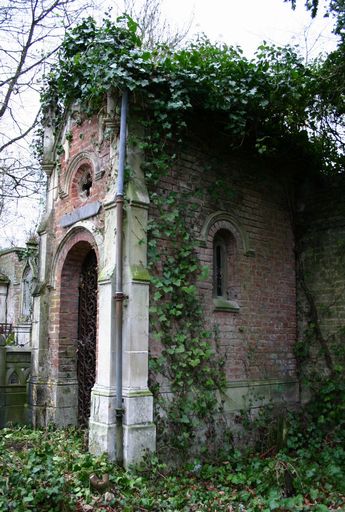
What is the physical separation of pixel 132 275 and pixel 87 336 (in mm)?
2310

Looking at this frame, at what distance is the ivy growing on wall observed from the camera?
24.0 feet

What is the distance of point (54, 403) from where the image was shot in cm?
856

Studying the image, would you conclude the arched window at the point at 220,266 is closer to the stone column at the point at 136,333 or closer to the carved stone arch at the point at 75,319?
the stone column at the point at 136,333

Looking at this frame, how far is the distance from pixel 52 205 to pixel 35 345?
8.42 feet

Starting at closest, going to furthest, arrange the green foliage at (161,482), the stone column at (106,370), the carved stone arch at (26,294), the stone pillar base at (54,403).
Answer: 1. the green foliage at (161,482)
2. the stone column at (106,370)
3. the stone pillar base at (54,403)
4. the carved stone arch at (26,294)

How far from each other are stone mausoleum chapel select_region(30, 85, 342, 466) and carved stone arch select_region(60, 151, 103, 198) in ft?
0.06

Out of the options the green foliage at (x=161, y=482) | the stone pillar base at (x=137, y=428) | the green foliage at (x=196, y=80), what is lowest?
the green foliage at (x=161, y=482)

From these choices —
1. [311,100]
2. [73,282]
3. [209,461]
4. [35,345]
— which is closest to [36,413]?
[35,345]

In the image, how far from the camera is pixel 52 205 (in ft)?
30.8

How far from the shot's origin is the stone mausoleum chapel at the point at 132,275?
6902mm

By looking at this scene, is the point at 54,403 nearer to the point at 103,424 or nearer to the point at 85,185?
the point at 103,424

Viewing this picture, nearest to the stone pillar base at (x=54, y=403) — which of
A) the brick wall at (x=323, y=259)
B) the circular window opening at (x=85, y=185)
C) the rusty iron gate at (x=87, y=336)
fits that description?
the rusty iron gate at (x=87, y=336)

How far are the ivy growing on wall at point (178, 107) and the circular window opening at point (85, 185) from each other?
3.62 ft

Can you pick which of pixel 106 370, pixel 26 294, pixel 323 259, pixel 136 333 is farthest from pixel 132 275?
pixel 26 294
